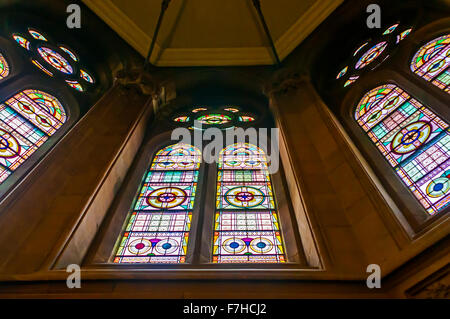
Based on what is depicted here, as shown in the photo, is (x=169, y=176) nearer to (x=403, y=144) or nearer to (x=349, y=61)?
(x=403, y=144)

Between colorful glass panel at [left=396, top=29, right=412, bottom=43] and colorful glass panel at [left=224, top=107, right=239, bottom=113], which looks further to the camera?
colorful glass panel at [left=224, top=107, right=239, bottom=113]

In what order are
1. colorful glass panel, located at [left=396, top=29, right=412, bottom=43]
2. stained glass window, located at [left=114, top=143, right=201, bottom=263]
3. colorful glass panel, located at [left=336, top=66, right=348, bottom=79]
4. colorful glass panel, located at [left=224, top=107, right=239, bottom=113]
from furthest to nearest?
colorful glass panel, located at [left=224, top=107, right=239, bottom=113], colorful glass panel, located at [left=336, top=66, right=348, bottom=79], colorful glass panel, located at [left=396, top=29, right=412, bottom=43], stained glass window, located at [left=114, top=143, right=201, bottom=263]

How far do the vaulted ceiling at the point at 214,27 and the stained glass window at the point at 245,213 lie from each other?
445 centimetres

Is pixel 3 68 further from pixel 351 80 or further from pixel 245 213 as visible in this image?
pixel 351 80

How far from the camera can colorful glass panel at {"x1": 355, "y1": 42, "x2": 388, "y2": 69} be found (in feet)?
28.8

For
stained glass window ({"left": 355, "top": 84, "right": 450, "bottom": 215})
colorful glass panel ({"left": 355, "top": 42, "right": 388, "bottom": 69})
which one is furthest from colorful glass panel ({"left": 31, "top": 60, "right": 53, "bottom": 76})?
colorful glass panel ({"left": 355, "top": 42, "right": 388, "bottom": 69})

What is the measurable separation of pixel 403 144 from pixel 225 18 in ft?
24.6

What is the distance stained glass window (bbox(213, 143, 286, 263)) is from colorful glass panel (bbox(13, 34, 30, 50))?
19.4 ft

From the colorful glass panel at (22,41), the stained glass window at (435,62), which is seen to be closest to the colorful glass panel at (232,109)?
the stained glass window at (435,62)

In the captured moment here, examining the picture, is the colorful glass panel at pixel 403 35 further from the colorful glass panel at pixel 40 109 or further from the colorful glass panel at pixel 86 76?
the colorful glass panel at pixel 40 109

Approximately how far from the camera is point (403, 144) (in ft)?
19.1

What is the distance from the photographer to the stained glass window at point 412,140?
15.5 feet

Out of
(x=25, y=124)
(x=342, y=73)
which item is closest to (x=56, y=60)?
(x=25, y=124)

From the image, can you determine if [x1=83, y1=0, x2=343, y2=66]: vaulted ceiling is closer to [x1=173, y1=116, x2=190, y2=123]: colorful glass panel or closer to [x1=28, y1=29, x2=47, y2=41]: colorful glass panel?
[x1=28, y1=29, x2=47, y2=41]: colorful glass panel
